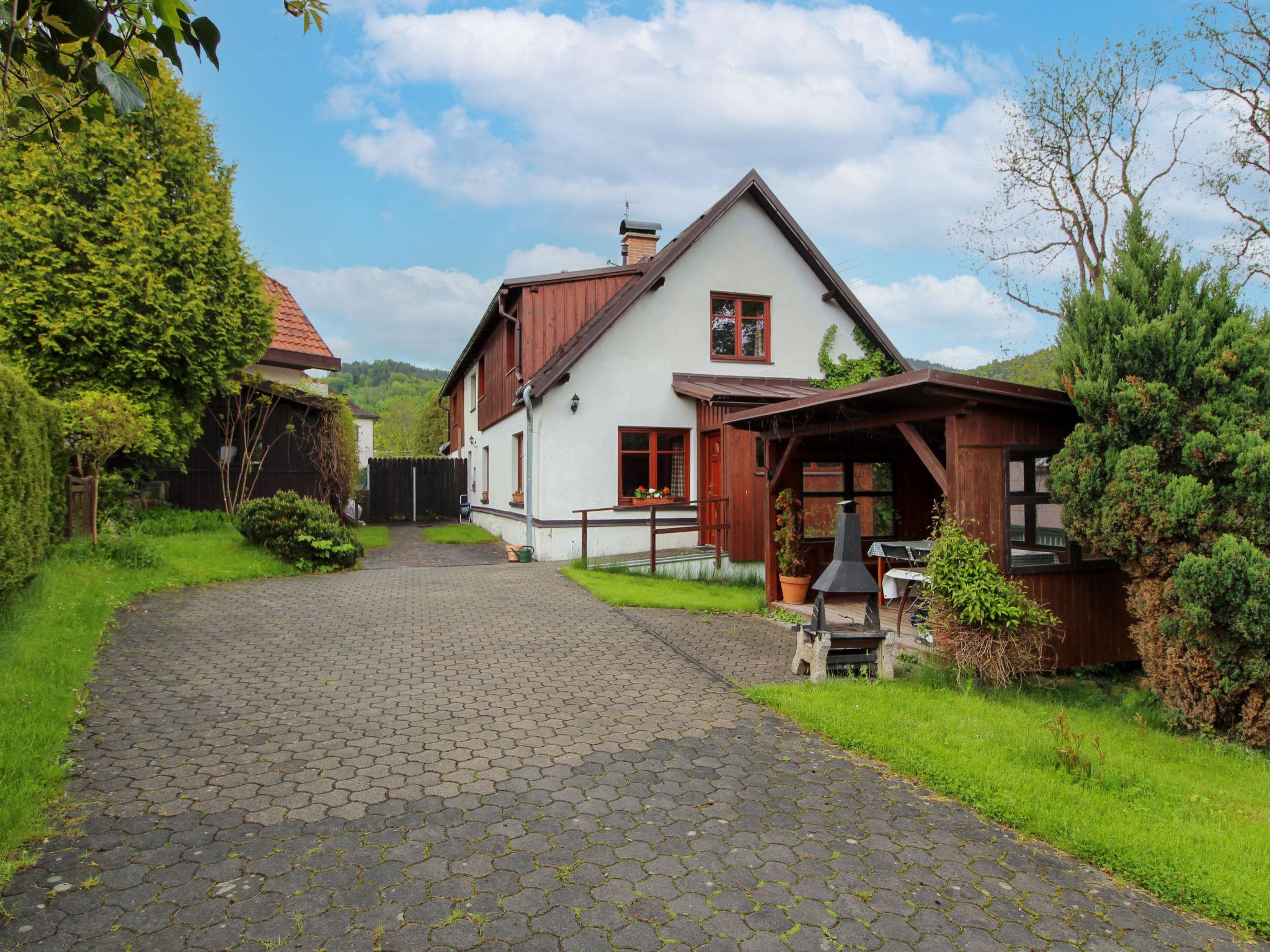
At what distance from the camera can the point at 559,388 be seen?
15258mm

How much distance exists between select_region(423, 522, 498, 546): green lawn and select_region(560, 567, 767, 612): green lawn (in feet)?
18.8

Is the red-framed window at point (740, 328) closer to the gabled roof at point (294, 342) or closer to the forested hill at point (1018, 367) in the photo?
the forested hill at point (1018, 367)

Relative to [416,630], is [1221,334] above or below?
above

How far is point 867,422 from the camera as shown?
8531 millimetres

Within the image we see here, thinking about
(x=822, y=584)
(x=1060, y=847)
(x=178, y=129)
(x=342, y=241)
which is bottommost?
(x=1060, y=847)

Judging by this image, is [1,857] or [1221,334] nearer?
[1,857]

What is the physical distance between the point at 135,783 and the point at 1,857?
1005mm

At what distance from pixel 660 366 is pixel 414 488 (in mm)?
13167

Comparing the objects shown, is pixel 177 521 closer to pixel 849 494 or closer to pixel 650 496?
pixel 650 496

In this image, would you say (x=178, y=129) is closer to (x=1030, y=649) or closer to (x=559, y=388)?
(x=559, y=388)

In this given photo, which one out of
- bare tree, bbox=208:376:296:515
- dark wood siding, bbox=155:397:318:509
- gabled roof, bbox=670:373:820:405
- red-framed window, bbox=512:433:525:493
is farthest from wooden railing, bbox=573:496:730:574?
bare tree, bbox=208:376:296:515

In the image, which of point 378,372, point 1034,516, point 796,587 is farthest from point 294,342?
point 378,372

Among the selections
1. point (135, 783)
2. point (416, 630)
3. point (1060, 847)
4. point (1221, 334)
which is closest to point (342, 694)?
point (135, 783)

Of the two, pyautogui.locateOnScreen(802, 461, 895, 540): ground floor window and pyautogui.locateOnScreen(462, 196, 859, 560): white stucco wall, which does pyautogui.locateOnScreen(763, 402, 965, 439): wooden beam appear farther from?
pyautogui.locateOnScreen(462, 196, 859, 560): white stucco wall
